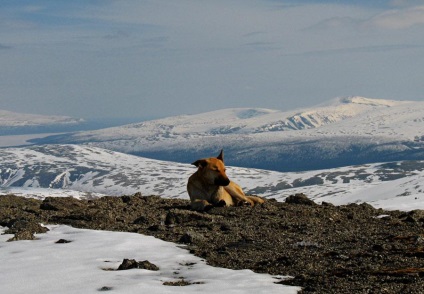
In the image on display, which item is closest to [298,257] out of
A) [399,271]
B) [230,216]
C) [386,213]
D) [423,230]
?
[399,271]

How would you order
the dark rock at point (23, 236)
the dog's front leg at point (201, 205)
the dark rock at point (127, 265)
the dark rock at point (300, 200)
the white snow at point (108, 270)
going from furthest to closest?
the dark rock at point (300, 200), the dog's front leg at point (201, 205), the dark rock at point (23, 236), the dark rock at point (127, 265), the white snow at point (108, 270)

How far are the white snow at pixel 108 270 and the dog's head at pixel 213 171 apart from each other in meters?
7.08

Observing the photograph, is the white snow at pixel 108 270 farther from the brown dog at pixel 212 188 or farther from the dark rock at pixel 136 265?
the brown dog at pixel 212 188

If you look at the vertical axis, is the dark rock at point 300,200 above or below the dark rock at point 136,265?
below

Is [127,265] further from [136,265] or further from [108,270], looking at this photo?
[108,270]

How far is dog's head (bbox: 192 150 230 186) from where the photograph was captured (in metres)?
25.6

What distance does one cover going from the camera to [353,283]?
40.4ft

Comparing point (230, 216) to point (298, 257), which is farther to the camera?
point (230, 216)

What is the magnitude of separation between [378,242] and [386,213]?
8146mm

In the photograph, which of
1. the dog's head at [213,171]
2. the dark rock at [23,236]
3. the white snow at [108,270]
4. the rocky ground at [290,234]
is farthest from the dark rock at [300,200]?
the dark rock at [23,236]

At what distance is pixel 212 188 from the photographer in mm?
26234

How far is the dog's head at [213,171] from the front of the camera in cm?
2562

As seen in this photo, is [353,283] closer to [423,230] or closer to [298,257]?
[298,257]

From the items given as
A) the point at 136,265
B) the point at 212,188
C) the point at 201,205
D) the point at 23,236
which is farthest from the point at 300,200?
the point at 136,265
